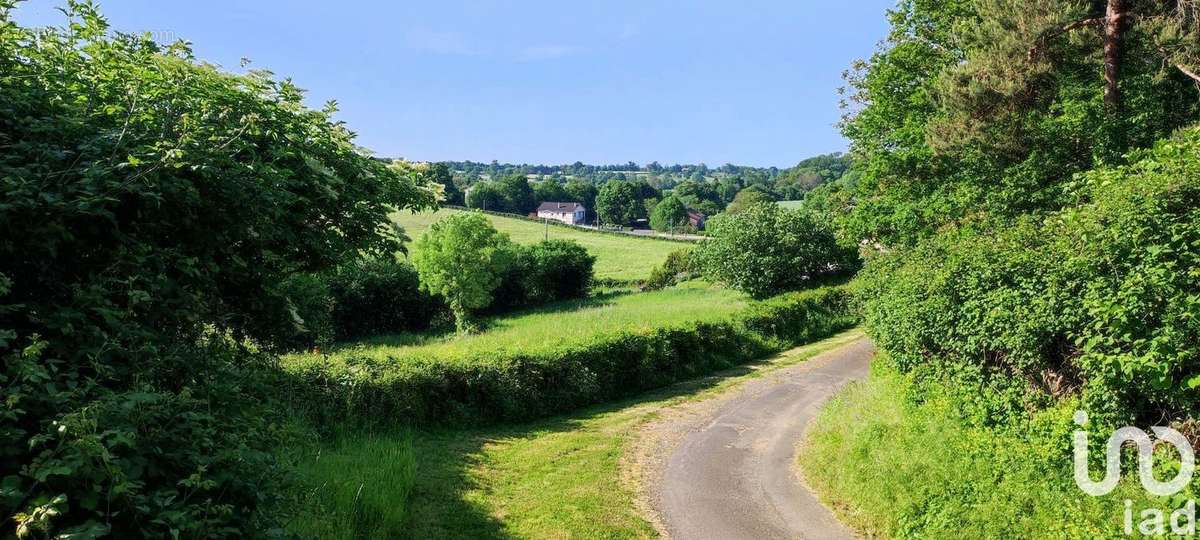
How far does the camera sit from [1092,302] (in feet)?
26.6

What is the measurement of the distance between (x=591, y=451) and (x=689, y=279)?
3976cm

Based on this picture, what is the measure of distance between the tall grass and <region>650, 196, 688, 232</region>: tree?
101 m

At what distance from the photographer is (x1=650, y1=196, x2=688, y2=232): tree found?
368 feet

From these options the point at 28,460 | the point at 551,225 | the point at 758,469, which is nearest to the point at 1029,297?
the point at 758,469

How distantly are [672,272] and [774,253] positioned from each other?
19465 mm

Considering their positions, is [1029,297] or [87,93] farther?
[1029,297]

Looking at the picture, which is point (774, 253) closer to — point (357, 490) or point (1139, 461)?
point (1139, 461)

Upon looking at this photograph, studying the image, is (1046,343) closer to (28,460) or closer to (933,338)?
(933,338)

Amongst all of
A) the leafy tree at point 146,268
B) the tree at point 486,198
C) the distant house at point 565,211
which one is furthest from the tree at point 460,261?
the distant house at point 565,211

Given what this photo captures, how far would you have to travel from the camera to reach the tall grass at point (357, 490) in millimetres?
8074

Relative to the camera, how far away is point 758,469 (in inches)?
512

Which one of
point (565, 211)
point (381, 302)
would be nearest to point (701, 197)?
point (565, 211)

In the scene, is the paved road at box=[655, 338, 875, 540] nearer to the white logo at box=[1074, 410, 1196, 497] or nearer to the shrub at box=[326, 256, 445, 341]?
the white logo at box=[1074, 410, 1196, 497]

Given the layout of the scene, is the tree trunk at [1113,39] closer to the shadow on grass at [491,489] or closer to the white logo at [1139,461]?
the white logo at [1139,461]
